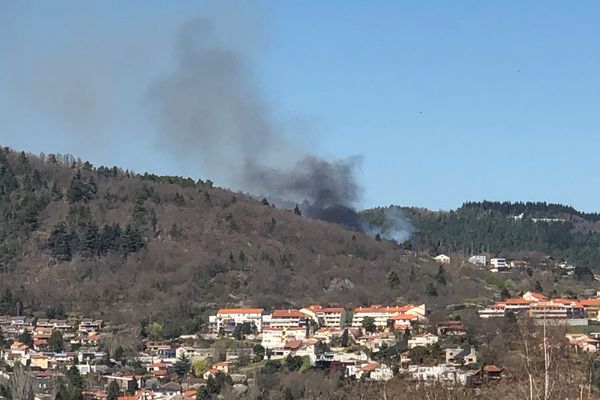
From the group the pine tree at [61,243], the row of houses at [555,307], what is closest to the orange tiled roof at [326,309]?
the row of houses at [555,307]

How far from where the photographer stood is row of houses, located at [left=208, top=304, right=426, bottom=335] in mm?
54062

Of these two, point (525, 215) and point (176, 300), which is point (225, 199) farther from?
point (525, 215)

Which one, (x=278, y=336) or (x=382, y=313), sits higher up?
(x=382, y=313)

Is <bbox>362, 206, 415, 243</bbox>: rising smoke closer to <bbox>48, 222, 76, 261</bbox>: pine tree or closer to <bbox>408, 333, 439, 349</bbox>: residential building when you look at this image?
<bbox>48, 222, 76, 261</bbox>: pine tree

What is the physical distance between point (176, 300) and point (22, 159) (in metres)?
22.1

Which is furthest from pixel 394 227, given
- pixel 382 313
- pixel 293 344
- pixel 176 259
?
pixel 293 344

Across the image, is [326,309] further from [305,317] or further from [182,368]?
[182,368]

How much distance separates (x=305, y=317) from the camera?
2196 inches

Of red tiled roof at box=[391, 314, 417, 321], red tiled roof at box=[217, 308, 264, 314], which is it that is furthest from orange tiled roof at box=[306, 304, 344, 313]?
red tiled roof at box=[391, 314, 417, 321]

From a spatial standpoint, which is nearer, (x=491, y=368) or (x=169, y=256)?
(x=491, y=368)

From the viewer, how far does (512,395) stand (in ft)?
51.2

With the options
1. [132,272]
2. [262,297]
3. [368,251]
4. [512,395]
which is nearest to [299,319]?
[262,297]

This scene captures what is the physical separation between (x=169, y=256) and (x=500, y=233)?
46581mm

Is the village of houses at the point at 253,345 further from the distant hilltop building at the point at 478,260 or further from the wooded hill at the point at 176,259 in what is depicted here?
the distant hilltop building at the point at 478,260
